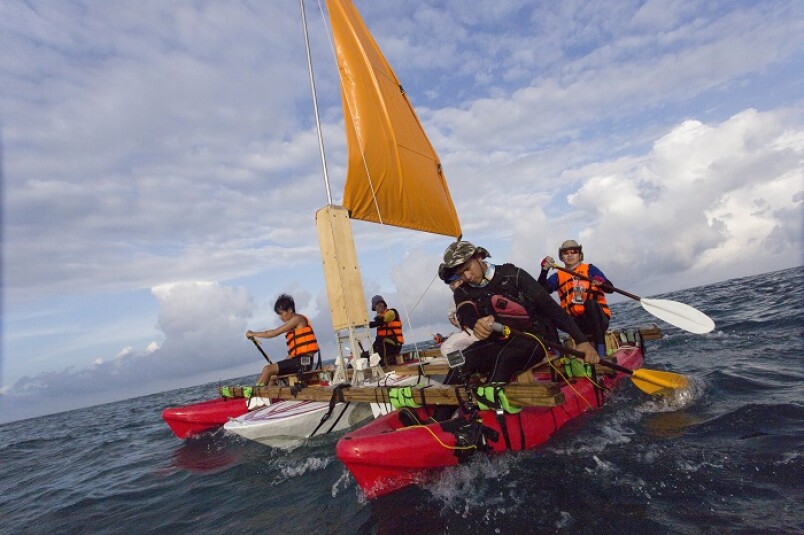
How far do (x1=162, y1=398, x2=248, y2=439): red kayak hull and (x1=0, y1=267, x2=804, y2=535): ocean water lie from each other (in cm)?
45

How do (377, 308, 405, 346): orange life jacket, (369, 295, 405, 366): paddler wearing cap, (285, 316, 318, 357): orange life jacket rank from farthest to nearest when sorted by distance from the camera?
(377, 308, 405, 346): orange life jacket
(369, 295, 405, 366): paddler wearing cap
(285, 316, 318, 357): orange life jacket

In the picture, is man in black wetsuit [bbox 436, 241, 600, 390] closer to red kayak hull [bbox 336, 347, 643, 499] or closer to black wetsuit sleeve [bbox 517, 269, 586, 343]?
black wetsuit sleeve [bbox 517, 269, 586, 343]

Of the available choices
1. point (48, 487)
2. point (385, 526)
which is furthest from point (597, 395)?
point (48, 487)

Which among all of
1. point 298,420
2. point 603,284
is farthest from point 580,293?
point 298,420

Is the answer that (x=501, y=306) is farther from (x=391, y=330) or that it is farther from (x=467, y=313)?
(x=391, y=330)

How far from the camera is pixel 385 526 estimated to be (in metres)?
4.02

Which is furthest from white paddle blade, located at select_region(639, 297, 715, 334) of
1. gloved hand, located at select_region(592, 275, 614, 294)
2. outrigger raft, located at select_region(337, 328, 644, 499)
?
outrigger raft, located at select_region(337, 328, 644, 499)

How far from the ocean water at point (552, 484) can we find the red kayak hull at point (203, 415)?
0.45 meters

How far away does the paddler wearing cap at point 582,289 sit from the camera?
757 centimetres

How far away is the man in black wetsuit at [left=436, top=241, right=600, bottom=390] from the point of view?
5145mm

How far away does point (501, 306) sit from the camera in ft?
16.9

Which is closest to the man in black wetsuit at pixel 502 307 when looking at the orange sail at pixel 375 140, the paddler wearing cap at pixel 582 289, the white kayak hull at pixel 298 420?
the white kayak hull at pixel 298 420

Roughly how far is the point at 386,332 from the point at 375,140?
4.67 metres

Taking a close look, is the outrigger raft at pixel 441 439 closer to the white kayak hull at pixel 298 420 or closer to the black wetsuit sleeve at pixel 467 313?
the black wetsuit sleeve at pixel 467 313
